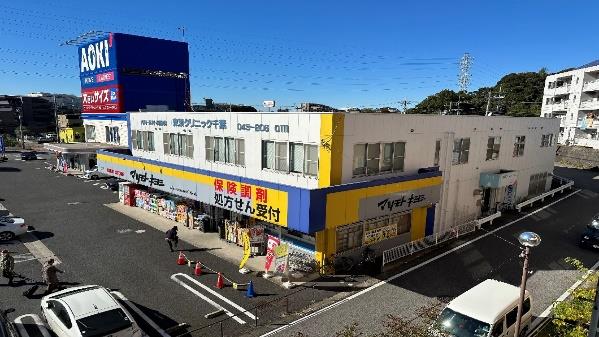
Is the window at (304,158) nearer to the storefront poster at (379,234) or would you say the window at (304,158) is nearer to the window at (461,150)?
the storefront poster at (379,234)

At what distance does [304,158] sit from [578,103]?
71.3 m

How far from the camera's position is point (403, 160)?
19797mm

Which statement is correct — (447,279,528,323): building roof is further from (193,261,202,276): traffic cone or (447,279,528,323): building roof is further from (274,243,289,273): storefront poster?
(193,261,202,276): traffic cone

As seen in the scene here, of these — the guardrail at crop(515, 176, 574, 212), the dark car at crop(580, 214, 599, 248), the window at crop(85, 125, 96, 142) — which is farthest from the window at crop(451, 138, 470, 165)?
the window at crop(85, 125, 96, 142)

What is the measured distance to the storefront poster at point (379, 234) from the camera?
19.4 meters

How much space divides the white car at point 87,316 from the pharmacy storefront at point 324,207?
7302 millimetres

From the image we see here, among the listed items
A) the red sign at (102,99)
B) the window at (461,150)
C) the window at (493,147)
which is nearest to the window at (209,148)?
the window at (461,150)

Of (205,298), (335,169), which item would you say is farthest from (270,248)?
(335,169)

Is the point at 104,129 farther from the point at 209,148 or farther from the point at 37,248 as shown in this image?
the point at 209,148

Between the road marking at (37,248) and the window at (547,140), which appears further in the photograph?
the window at (547,140)

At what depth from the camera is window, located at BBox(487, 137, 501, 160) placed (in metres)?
26.7

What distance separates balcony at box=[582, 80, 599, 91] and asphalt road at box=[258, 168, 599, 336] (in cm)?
4983

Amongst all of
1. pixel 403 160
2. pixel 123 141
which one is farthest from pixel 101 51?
pixel 403 160

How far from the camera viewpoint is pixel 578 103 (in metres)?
65.7
